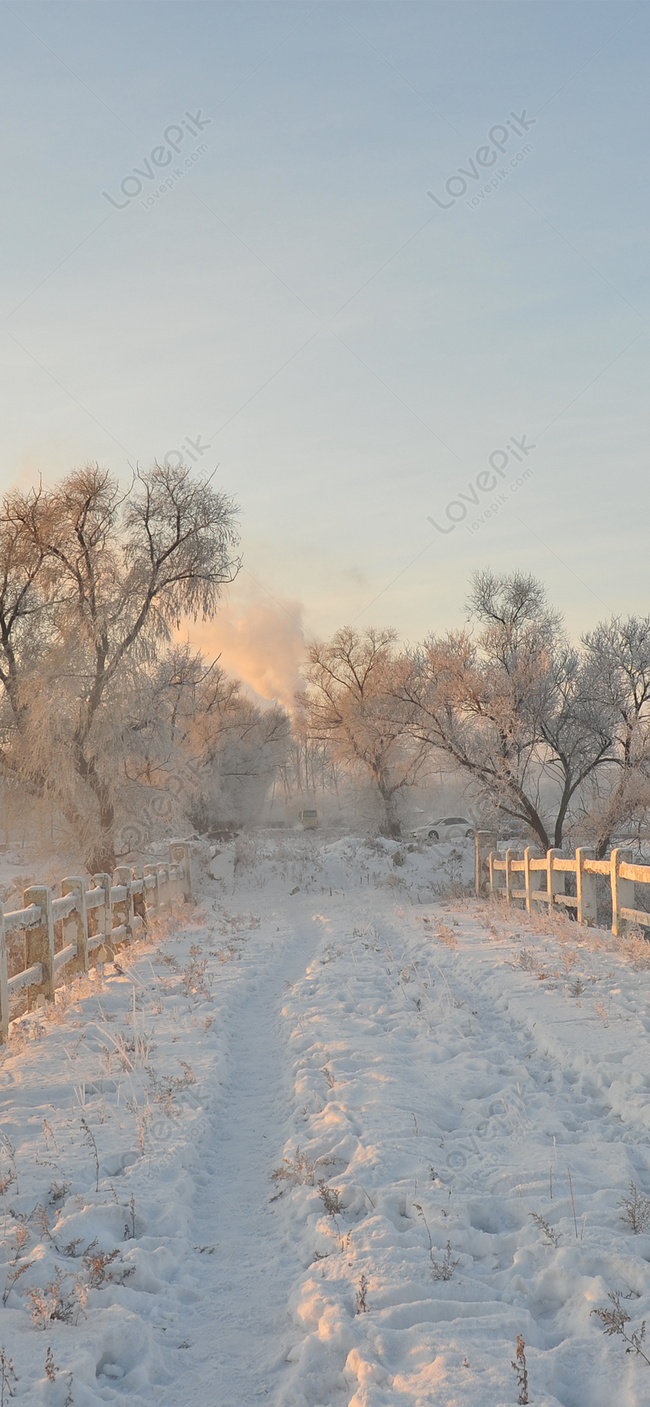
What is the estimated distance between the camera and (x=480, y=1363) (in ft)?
10.3

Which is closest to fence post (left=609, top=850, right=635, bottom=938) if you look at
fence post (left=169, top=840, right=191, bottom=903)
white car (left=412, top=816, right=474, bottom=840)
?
fence post (left=169, top=840, right=191, bottom=903)

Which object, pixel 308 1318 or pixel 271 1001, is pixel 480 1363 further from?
pixel 271 1001

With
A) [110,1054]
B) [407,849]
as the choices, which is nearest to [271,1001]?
[110,1054]

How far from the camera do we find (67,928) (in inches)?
452

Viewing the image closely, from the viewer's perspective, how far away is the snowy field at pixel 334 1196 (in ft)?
10.7

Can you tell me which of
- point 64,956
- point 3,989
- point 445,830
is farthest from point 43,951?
point 445,830

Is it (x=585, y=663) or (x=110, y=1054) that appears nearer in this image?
(x=110, y=1054)

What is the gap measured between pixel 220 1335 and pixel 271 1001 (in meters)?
6.56

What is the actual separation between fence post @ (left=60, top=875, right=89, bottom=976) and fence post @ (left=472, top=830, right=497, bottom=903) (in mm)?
11574

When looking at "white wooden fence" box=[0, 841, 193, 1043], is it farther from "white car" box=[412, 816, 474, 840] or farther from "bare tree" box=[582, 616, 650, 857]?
"white car" box=[412, 816, 474, 840]

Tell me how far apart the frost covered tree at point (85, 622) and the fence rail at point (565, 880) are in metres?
9.16

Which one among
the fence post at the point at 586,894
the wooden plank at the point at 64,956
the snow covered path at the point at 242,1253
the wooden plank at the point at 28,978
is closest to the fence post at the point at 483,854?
the fence post at the point at 586,894

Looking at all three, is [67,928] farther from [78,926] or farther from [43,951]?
[43,951]

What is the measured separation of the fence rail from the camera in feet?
37.4
